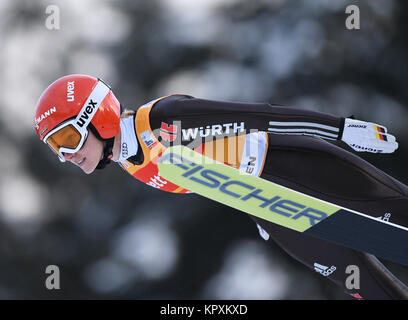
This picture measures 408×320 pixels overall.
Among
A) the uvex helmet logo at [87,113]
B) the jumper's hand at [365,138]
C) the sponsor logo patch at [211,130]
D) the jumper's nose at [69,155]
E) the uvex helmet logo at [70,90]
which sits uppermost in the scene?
the uvex helmet logo at [70,90]

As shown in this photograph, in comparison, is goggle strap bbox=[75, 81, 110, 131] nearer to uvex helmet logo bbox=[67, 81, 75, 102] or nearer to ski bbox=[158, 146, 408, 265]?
uvex helmet logo bbox=[67, 81, 75, 102]

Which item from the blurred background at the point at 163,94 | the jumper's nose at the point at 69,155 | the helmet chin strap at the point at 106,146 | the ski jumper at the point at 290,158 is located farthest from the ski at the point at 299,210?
the blurred background at the point at 163,94

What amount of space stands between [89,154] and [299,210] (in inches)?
36.5

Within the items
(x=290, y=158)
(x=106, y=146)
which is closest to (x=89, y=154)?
(x=106, y=146)

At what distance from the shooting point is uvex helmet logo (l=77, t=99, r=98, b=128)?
8.23 ft

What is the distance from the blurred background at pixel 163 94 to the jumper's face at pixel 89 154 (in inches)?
69.6

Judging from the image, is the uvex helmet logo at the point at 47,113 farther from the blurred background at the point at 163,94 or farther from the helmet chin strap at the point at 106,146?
the blurred background at the point at 163,94

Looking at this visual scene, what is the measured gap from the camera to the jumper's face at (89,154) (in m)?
2.54

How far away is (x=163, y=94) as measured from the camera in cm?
428

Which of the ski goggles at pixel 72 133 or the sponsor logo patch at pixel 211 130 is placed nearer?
the sponsor logo patch at pixel 211 130

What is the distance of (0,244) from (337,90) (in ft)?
9.09

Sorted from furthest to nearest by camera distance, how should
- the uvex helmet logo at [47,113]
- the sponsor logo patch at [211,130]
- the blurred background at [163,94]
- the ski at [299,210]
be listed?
the blurred background at [163,94] → the uvex helmet logo at [47,113] → the sponsor logo patch at [211,130] → the ski at [299,210]

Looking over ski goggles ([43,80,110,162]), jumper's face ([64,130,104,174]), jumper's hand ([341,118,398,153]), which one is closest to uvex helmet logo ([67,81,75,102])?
ski goggles ([43,80,110,162])

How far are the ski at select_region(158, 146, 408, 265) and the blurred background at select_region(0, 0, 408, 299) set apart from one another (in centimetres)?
198
